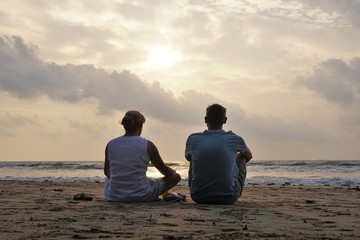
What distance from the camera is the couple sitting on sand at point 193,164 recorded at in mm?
5965

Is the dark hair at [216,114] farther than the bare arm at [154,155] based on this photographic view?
No

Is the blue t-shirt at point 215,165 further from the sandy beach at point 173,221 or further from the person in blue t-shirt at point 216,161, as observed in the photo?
the sandy beach at point 173,221

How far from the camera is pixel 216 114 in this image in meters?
6.00

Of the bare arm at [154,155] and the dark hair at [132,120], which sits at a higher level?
the dark hair at [132,120]

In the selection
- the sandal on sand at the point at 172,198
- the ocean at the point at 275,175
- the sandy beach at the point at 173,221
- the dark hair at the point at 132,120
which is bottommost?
the ocean at the point at 275,175

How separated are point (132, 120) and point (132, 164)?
1.96ft

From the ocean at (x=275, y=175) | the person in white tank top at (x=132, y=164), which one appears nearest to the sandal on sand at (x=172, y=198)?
the person in white tank top at (x=132, y=164)

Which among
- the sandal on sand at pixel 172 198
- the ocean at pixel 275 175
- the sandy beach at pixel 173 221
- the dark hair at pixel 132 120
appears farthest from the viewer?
the ocean at pixel 275 175

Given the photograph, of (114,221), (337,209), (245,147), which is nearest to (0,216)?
(114,221)

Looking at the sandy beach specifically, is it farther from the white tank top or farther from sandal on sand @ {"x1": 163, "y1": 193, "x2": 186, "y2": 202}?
sandal on sand @ {"x1": 163, "y1": 193, "x2": 186, "y2": 202}

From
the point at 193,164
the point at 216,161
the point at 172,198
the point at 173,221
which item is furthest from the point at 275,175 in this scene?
the point at 173,221

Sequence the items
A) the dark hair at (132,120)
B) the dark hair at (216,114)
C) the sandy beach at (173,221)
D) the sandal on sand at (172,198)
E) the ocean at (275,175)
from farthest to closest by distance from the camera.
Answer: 1. the ocean at (275,175)
2. the sandal on sand at (172,198)
3. the dark hair at (132,120)
4. the dark hair at (216,114)
5. the sandy beach at (173,221)

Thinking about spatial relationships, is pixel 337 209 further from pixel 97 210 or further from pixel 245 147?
pixel 97 210

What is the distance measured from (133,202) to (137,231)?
2513 mm
